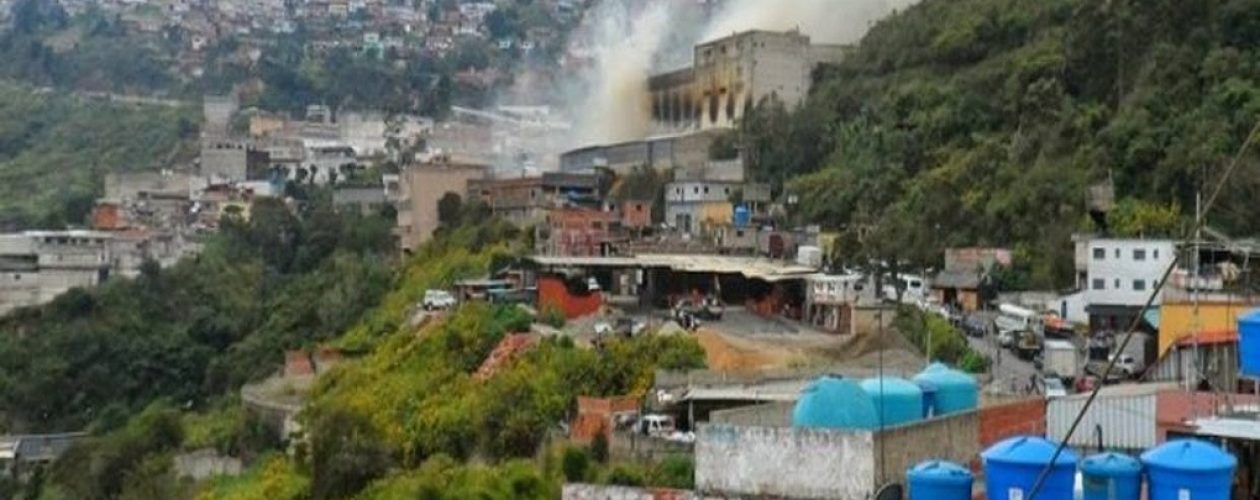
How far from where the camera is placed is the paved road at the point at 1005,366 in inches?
704

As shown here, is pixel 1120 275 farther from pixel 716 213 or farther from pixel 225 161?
pixel 225 161

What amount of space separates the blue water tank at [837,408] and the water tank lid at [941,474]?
1174 mm

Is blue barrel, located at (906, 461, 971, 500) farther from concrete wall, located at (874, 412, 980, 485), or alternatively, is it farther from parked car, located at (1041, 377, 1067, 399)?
parked car, located at (1041, 377, 1067, 399)

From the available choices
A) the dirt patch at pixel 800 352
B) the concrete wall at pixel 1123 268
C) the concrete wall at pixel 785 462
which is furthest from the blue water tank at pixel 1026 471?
the concrete wall at pixel 1123 268

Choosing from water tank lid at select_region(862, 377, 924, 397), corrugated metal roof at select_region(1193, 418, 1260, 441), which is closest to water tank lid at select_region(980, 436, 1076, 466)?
corrugated metal roof at select_region(1193, 418, 1260, 441)

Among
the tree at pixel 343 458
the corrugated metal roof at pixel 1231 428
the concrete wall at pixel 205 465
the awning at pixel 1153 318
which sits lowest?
the concrete wall at pixel 205 465

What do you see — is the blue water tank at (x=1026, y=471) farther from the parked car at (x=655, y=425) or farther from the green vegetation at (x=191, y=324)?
the green vegetation at (x=191, y=324)

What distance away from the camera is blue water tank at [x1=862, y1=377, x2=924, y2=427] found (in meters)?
11.5

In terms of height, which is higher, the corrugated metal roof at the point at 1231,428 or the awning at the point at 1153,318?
the awning at the point at 1153,318

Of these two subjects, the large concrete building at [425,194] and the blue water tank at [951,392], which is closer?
the blue water tank at [951,392]

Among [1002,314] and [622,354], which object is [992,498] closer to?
[622,354]

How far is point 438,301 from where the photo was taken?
27609 mm

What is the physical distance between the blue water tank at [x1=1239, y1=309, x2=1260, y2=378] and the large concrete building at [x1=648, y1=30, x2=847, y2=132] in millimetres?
29054

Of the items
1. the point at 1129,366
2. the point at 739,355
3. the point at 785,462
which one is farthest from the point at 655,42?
the point at 785,462
